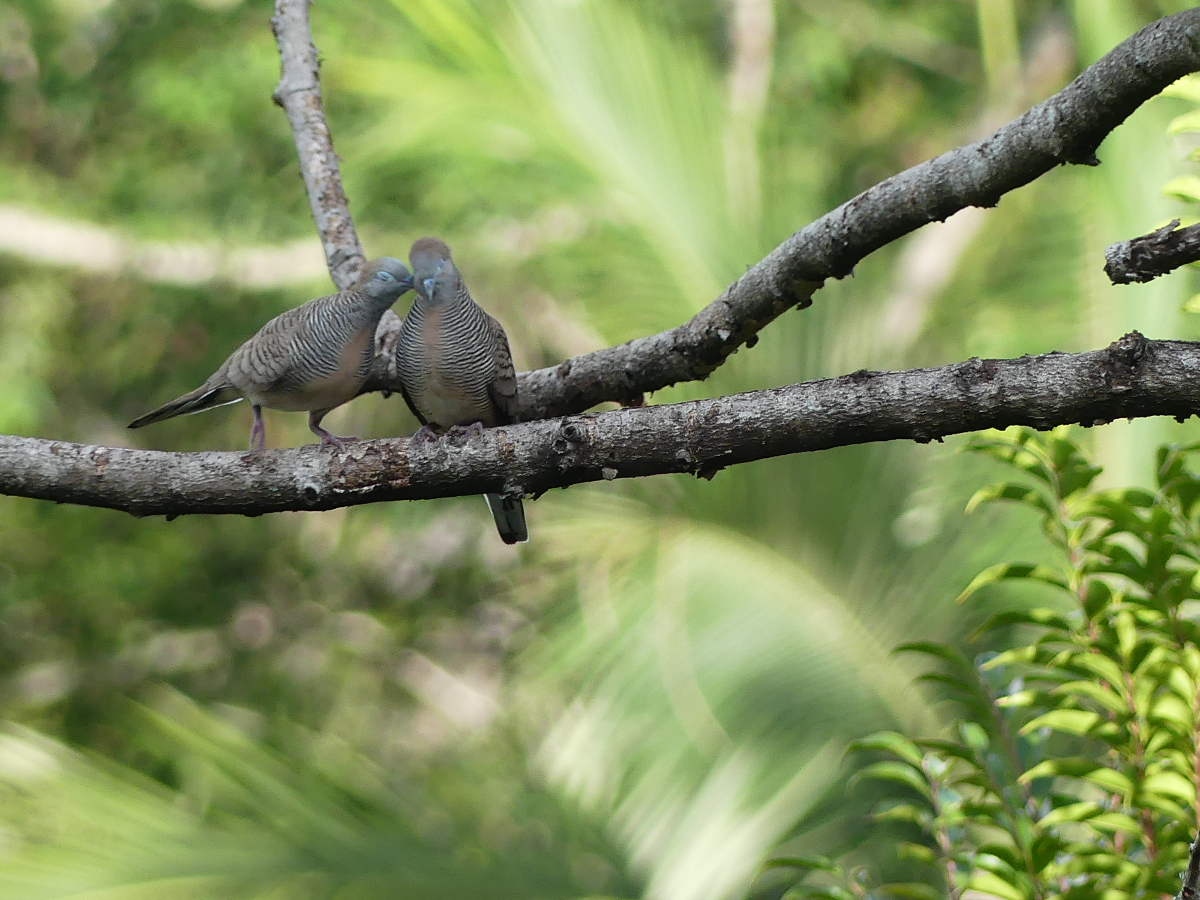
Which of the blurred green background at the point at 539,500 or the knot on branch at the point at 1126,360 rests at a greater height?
the blurred green background at the point at 539,500

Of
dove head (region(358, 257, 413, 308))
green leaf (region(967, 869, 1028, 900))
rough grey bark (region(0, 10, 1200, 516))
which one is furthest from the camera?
dove head (region(358, 257, 413, 308))

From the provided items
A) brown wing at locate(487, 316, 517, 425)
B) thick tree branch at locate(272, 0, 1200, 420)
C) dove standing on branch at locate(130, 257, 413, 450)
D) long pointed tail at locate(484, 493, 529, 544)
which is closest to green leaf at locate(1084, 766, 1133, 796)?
thick tree branch at locate(272, 0, 1200, 420)

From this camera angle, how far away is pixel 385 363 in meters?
3.21

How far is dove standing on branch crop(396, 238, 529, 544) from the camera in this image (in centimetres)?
293

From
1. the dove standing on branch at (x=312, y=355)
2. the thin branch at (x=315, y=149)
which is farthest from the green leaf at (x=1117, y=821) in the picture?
the thin branch at (x=315, y=149)

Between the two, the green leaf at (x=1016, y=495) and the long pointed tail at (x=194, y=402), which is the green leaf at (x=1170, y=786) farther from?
the long pointed tail at (x=194, y=402)

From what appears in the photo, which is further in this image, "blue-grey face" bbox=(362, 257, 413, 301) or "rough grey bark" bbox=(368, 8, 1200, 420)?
"blue-grey face" bbox=(362, 257, 413, 301)

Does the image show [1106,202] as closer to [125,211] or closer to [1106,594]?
[1106,594]

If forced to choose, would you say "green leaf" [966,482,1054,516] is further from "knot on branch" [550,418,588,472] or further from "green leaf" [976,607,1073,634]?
"knot on branch" [550,418,588,472]

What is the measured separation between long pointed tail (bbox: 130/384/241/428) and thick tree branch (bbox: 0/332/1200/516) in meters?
0.47

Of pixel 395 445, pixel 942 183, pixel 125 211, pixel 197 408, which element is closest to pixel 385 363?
pixel 197 408

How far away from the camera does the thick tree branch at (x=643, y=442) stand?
5.79 feet

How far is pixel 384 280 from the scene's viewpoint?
293 cm

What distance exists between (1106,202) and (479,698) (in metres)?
5.93
